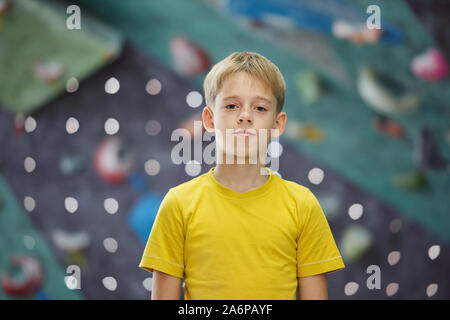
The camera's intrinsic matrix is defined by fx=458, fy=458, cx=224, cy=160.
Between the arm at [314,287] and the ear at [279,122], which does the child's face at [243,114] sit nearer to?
the ear at [279,122]

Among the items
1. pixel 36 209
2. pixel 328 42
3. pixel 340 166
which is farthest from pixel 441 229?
pixel 36 209

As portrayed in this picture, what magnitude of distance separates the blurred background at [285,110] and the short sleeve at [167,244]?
73 cm

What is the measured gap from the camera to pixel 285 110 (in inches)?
61.7

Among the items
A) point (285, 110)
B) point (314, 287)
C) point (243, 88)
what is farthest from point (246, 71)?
point (285, 110)

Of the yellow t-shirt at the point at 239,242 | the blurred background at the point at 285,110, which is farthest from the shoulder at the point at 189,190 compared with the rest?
the blurred background at the point at 285,110

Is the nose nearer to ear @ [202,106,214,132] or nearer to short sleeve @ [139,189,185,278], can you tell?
ear @ [202,106,214,132]

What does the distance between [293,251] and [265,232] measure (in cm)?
7

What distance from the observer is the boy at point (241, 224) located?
2.57 ft

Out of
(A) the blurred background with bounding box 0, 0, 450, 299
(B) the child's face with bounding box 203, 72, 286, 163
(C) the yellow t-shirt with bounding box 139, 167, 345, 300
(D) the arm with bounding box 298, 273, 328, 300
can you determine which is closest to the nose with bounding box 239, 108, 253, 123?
(B) the child's face with bounding box 203, 72, 286, 163

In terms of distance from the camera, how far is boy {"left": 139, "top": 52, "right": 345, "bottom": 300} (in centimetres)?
78

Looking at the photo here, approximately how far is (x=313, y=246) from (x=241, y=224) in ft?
0.45

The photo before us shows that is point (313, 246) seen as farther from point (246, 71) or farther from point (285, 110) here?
point (285, 110)
